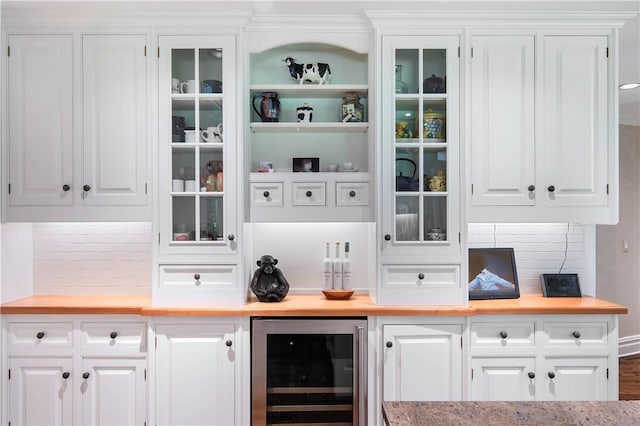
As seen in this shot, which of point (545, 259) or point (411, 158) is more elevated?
point (411, 158)

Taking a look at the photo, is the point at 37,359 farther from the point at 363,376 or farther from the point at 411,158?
the point at 411,158

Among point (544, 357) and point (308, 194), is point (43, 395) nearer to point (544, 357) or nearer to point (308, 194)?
point (308, 194)

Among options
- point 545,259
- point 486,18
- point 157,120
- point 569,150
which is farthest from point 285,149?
point 545,259

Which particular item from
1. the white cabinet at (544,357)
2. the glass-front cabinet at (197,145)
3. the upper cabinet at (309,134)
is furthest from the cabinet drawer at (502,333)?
the glass-front cabinet at (197,145)

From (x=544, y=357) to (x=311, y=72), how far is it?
2.10 metres

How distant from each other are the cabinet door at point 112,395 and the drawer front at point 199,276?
477 mm

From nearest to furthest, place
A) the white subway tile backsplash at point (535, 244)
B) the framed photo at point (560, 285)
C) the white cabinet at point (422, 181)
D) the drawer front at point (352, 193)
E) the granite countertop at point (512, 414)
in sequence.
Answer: the granite countertop at point (512, 414) < the white cabinet at point (422, 181) < the drawer front at point (352, 193) < the framed photo at point (560, 285) < the white subway tile backsplash at point (535, 244)

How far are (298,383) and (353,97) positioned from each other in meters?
1.69

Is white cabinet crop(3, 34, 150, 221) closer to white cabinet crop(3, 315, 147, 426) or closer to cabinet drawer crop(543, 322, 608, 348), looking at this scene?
white cabinet crop(3, 315, 147, 426)

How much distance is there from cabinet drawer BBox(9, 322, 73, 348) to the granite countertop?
6.38 feet

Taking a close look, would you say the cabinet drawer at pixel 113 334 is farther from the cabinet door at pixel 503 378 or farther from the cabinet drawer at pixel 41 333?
the cabinet door at pixel 503 378

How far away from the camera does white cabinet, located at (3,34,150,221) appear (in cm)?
234

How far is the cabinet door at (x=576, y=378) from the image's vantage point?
2303 mm

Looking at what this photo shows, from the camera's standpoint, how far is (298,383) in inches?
90.3
